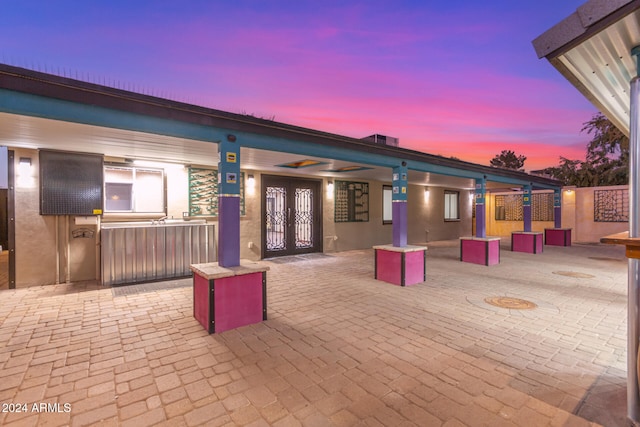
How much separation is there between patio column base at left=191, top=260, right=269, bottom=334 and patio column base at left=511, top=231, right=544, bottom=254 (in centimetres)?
1038

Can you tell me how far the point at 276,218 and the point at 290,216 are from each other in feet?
1.67

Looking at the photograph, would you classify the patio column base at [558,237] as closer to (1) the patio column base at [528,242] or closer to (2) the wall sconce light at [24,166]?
(1) the patio column base at [528,242]

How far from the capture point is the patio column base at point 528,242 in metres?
10.0

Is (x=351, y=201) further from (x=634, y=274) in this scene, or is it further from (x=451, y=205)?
(x=634, y=274)

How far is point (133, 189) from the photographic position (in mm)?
6570

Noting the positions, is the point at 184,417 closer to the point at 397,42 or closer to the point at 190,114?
the point at 190,114

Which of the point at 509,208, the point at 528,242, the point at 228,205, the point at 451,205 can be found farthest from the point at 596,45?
the point at 509,208

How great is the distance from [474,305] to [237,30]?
881cm

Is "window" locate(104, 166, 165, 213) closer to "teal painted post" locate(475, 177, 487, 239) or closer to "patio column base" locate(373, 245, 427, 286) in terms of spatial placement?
"patio column base" locate(373, 245, 427, 286)

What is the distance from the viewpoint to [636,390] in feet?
6.13

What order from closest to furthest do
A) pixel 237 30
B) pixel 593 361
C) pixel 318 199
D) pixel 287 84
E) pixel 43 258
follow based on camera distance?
pixel 593 361, pixel 43 258, pixel 237 30, pixel 318 199, pixel 287 84

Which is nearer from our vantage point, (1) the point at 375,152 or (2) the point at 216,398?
(2) the point at 216,398

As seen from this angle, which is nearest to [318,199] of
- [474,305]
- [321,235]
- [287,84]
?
[321,235]

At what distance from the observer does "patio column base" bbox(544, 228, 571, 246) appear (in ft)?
38.9
